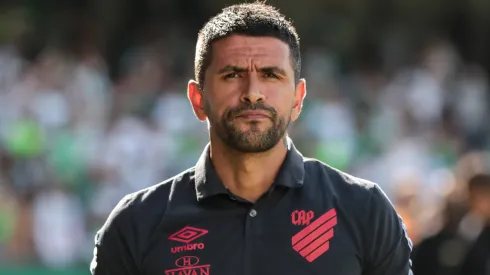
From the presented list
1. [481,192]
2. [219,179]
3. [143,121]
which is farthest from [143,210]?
[143,121]

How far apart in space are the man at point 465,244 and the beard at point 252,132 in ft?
11.3

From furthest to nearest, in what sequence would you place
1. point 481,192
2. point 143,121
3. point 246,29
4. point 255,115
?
1. point 143,121
2. point 481,192
3. point 246,29
4. point 255,115

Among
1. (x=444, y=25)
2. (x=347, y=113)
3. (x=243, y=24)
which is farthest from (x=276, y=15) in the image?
(x=444, y=25)

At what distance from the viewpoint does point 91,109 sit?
40.0ft

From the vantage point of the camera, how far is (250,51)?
3.38 m

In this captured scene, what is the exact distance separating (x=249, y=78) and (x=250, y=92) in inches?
2.5

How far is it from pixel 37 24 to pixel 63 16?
343 mm

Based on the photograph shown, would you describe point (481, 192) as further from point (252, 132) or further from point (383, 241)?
point (252, 132)

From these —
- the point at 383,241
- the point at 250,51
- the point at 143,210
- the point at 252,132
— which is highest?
the point at 250,51

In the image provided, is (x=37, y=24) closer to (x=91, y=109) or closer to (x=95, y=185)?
(x=91, y=109)

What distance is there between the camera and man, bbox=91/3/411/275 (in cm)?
335

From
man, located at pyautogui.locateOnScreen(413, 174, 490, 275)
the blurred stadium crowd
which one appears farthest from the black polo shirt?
the blurred stadium crowd

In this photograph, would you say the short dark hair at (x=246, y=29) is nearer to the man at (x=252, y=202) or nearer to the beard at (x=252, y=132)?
the man at (x=252, y=202)

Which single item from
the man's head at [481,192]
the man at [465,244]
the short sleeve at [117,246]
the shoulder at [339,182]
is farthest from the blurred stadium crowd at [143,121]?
the short sleeve at [117,246]
